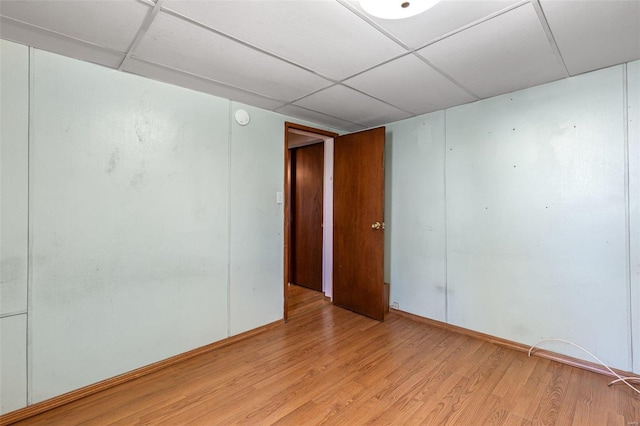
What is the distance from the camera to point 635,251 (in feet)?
6.49

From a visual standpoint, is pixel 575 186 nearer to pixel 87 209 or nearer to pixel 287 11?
pixel 287 11

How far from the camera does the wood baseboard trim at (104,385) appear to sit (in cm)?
167

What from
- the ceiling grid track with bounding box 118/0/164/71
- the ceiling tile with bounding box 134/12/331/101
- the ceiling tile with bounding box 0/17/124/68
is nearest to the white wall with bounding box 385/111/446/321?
the ceiling tile with bounding box 134/12/331/101

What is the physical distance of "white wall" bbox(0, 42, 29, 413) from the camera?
165cm

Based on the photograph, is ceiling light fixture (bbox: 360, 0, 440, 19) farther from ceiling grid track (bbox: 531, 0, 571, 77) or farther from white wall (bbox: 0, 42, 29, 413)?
white wall (bbox: 0, 42, 29, 413)

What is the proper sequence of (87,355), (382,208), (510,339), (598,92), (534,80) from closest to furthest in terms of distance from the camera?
1. (87,355)
2. (598,92)
3. (534,80)
4. (510,339)
5. (382,208)

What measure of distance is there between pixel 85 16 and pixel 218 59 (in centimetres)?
69

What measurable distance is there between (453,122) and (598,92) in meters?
1.07

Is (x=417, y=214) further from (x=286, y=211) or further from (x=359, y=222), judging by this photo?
(x=286, y=211)

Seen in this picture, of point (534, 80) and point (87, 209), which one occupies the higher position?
point (534, 80)

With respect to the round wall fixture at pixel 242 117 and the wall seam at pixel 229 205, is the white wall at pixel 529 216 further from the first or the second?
the wall seam at pixel 229 205

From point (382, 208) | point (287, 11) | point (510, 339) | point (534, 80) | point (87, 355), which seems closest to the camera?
point (287, 11)

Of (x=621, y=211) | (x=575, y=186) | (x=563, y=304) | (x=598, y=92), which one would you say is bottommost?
(x=563, y=304)

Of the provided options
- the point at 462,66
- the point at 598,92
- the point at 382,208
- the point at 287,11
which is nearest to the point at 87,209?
the point at 287,11
